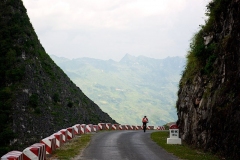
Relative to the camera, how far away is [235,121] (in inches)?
671

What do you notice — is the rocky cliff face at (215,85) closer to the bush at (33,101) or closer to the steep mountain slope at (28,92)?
the steep mountain slope at (28,92)

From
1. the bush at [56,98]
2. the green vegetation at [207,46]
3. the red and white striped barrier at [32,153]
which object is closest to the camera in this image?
the red and white striped barrier at [32,153]

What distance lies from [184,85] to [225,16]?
29.8 ft

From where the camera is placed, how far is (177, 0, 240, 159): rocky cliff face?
17984mm

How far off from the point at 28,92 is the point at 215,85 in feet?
186

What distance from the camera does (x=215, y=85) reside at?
2167 centimetres

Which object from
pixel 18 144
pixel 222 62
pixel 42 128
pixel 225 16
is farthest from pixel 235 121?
Result: pixel 42 128

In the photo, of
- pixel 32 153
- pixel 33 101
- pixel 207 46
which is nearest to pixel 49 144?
pixel 32 153

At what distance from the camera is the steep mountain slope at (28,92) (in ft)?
208

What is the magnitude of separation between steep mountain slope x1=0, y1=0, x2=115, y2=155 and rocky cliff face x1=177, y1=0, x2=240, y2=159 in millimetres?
38695

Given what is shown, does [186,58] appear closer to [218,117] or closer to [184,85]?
[184,85]

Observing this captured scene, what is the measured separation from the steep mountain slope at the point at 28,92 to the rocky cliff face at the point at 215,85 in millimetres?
38695

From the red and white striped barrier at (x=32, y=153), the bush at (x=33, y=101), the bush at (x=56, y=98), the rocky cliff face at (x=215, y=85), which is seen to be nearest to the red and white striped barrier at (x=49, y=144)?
the red and white striped barrier at (x=32, y=153)

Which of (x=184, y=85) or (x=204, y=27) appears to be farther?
(x=184, y=85)
